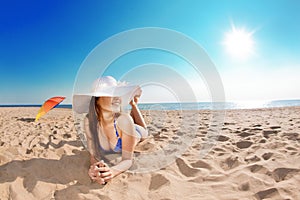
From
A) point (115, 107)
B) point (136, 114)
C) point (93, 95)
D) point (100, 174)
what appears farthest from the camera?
point (136, 114)

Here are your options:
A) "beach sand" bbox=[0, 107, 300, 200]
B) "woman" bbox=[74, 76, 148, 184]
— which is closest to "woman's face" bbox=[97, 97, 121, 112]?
"woman" bbox=[74, 76, 148, 184]

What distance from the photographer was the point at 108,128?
2.15m

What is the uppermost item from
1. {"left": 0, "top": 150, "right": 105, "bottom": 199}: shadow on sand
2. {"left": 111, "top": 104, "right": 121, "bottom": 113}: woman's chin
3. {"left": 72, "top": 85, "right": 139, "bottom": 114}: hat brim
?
{"left": 72, "top": 85, "right": 139, "bottom": 114}: hat brim

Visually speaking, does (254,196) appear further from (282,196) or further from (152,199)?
(152,199)

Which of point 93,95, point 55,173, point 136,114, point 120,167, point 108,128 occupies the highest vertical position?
point 93,95

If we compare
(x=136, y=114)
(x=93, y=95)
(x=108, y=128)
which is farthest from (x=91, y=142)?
(x=136, y=114)

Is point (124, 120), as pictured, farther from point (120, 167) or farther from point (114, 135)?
point (120, 167)

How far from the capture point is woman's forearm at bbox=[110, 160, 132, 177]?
72.9 inches

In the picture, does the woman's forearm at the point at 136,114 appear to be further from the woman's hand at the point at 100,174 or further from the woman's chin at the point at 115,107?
the woman's hand at the point at 100,174

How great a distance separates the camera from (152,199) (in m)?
1.52

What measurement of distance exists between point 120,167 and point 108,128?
467mm

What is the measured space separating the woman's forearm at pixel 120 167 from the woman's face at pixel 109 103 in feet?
1.90

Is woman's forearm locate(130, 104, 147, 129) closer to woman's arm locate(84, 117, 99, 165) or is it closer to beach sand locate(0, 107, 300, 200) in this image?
beach sand locate(0, 107, 300, 200)

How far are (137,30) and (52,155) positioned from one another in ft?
7.46
